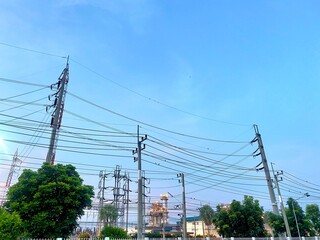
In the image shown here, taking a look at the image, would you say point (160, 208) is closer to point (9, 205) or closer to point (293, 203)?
point (293, 203)

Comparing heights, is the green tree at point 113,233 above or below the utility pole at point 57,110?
below

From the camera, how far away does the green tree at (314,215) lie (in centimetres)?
3212

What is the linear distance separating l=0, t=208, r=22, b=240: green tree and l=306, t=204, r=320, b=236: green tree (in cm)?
3376

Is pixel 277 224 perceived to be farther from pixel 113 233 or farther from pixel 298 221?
pixel 113 233

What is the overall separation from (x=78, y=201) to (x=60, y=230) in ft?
6.70

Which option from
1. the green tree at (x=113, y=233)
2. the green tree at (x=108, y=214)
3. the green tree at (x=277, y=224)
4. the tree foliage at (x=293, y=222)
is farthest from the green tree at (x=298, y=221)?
the green tree at (x=108, y=214)

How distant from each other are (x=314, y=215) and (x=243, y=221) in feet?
43.7

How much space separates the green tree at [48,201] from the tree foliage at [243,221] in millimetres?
15768

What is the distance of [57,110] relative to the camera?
1848 centimetres

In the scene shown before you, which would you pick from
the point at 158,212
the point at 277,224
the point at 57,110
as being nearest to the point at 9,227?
the point at 57,110

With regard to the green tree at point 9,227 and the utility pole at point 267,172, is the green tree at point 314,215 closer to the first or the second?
the utility pole at point 267,172

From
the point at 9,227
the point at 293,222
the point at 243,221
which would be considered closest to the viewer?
the point at 9,227

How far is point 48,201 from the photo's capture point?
16.1 m

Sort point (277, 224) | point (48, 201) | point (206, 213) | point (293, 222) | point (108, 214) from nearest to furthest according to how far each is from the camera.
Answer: point (48, 201) → point (277, 224) → point (293, 222) → point (108, 214) → point (206, 213)
